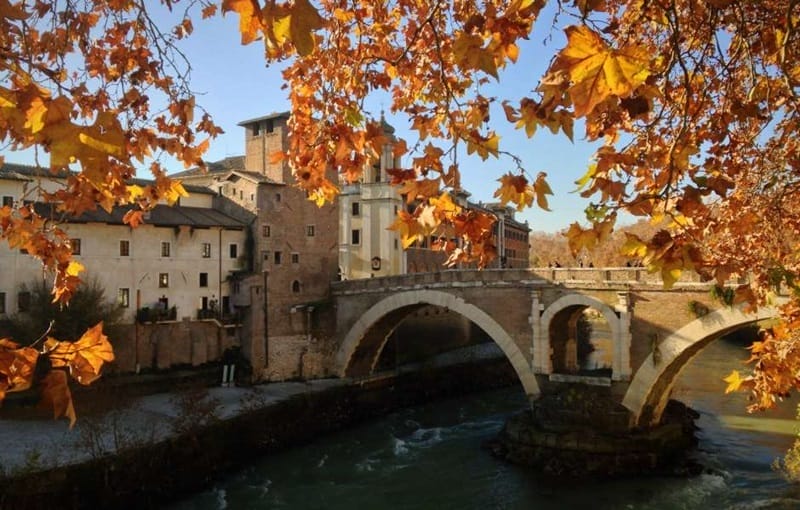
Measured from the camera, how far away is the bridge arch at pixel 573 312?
1930 centimetres

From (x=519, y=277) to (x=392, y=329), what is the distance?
315 inches

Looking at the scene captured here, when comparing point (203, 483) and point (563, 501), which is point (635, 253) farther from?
point (203, 483)

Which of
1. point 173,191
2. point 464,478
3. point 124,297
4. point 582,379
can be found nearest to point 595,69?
point 173,191

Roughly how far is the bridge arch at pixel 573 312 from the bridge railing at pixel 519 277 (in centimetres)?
68

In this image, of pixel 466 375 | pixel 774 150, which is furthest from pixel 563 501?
pixel 466 375

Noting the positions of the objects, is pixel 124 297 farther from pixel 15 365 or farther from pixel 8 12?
pixel 8 12

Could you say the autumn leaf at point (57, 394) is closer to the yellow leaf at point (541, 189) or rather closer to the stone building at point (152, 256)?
the yellow leaf at point (541, 189)

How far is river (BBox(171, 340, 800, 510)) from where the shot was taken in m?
15.5

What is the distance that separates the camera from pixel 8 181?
19.6m

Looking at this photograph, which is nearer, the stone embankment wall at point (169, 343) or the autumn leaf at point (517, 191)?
the autumn leaf at point (517, 191)

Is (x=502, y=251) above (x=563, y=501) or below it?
above

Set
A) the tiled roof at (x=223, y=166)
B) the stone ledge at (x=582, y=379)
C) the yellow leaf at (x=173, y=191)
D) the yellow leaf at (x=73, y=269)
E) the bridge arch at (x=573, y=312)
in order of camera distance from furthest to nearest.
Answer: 1. the tiled roof at (x=223, y=166)
2. the stone ledge at (x=582, y=379)
3. the bridge arch at (x=573, y=312)
4. the yellow leaf at (x=173, y=191)
5. the yellow leaf at (x=73, y=269)

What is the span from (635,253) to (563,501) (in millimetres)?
14909

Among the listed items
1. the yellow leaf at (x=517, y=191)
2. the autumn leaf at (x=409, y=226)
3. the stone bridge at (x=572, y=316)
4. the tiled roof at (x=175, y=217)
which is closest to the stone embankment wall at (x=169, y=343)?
the tiled roof at (x=175, y=217)
